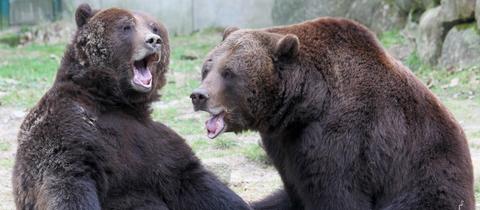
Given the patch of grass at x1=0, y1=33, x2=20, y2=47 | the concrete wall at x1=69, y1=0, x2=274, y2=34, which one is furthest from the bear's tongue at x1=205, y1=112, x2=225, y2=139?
the concrete wall at x1=69, y1=0, x2=274, y2=34

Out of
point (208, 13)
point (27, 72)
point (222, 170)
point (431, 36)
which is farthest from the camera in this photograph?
point (208, 13)

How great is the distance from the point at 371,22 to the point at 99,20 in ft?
37.0

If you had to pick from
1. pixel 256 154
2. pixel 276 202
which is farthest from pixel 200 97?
pixel 256 154

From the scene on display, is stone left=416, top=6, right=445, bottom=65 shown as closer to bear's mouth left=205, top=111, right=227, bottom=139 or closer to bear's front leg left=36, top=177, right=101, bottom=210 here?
bear's mouth left=205, top=111, right=227, bottom=139

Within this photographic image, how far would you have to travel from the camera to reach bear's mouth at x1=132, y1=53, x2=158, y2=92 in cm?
599

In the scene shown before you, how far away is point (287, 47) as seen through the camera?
230 inches

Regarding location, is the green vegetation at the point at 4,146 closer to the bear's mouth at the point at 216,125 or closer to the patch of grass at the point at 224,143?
the patch of grass at the point at 224,143

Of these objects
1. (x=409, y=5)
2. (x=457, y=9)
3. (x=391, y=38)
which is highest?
(x=457, y=9)

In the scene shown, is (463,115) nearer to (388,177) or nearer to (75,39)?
(388,177)

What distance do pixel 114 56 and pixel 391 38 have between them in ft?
34.3

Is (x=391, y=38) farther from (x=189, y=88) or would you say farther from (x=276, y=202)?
(x=276, y=202)

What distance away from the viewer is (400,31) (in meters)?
16.2

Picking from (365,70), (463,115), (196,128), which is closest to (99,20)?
(365,70)

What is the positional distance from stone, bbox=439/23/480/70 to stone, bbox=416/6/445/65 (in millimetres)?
151
